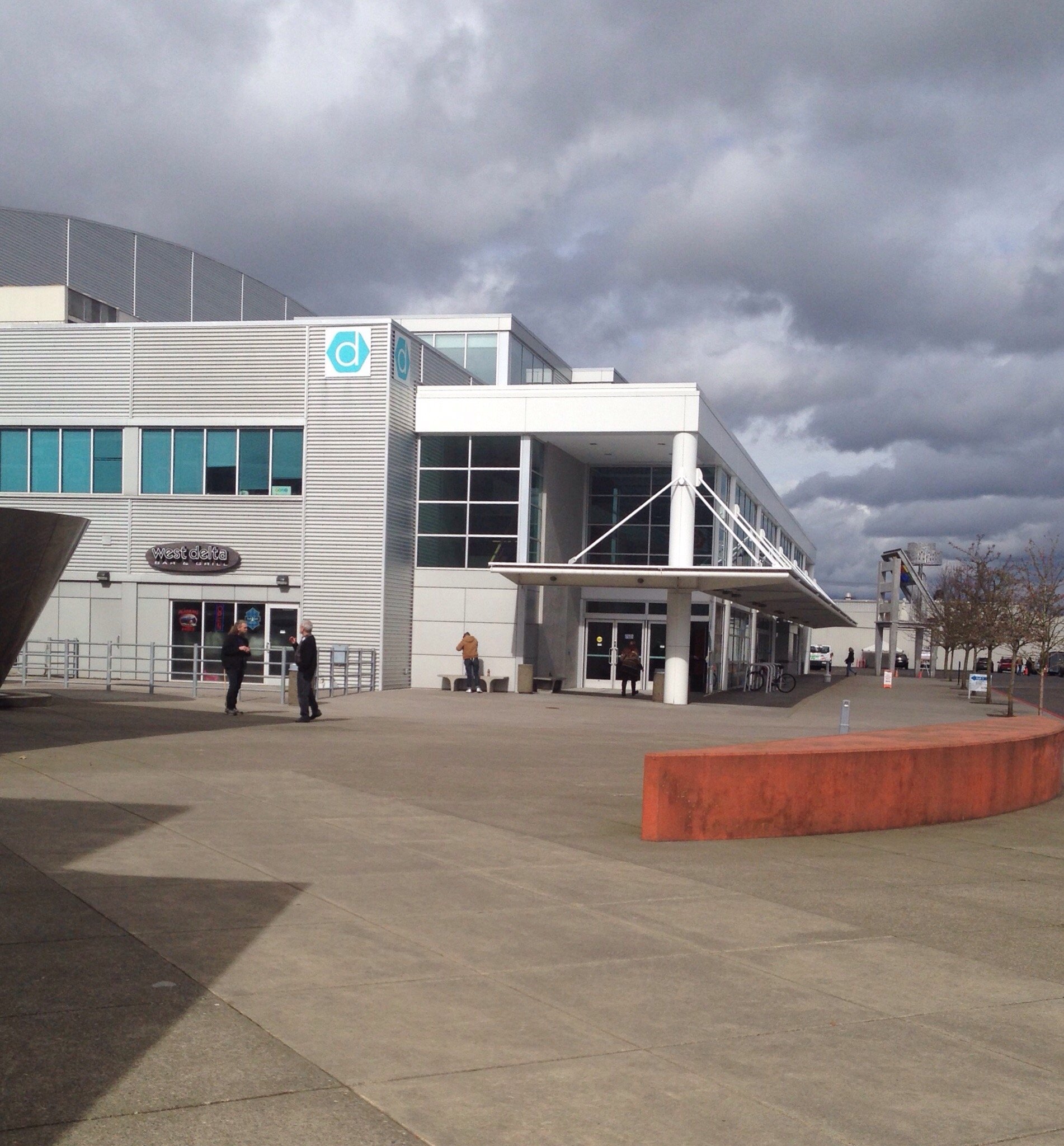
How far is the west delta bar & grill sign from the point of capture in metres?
34.3

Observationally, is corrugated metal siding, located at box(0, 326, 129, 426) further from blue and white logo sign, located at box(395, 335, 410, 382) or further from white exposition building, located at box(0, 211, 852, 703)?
blue and white logo sign, located at box(395, 335, 410, 382)

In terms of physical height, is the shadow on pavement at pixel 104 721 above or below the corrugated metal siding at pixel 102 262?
below

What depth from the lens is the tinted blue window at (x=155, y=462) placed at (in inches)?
1371

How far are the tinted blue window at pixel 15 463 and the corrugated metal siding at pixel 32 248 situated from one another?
33.9 feet

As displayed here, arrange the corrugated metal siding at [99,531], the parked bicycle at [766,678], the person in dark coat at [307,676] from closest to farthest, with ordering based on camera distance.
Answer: the person in dark coat at [307,676], the corrugated metal siding at [99,531], the parked bicycle at [766,678]

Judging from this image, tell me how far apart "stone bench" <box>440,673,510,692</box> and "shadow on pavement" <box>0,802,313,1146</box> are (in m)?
25.8

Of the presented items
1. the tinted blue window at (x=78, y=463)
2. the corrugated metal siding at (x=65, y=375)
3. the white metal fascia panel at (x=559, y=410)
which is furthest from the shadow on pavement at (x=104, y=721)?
the white metal fascia panel at (x=559, y=410)

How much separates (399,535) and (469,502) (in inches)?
92.6

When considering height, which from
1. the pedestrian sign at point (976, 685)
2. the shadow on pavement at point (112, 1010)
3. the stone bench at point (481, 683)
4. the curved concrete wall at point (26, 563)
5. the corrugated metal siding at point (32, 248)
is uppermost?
the corrugated metal siding at point (32, 248)

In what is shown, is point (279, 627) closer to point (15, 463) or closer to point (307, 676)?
point (15, 463)

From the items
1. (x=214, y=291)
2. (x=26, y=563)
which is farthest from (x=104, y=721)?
(x=214, y=291)

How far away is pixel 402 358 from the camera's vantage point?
112ft

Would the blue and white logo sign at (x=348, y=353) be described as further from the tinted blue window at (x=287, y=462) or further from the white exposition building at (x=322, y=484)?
the tinted blue window at (x=287, y=462)

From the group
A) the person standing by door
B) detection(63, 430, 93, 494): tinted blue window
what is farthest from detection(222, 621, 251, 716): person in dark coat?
the person standing by door
